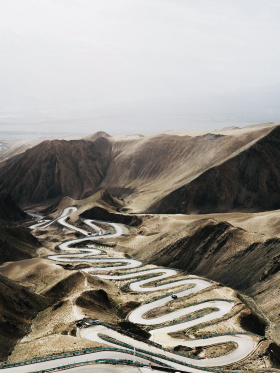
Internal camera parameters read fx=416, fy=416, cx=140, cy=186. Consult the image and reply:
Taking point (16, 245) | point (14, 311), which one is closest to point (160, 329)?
point (14, 311)

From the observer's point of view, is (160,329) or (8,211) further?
(8,211)

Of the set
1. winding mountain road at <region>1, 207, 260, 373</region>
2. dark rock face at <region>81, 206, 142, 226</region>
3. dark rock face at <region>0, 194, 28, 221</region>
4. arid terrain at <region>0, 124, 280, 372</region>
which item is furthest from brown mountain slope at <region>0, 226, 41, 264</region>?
dark rock face at <region>0, 194, 28, 221</region>

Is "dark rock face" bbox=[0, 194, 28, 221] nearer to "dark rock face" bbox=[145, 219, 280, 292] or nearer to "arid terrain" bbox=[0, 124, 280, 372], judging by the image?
"arid terrain" bbox=[0, 124, 280, 372]

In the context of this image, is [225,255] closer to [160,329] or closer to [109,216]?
[160,329]

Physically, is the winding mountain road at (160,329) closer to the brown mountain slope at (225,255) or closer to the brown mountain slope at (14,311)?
the brown mountain slope at (225,255)

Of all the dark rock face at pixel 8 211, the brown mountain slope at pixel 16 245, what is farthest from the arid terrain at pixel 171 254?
the dark rock face at pixel 8 211

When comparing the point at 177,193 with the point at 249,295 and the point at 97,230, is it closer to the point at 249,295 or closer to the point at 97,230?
the point at 97,230
